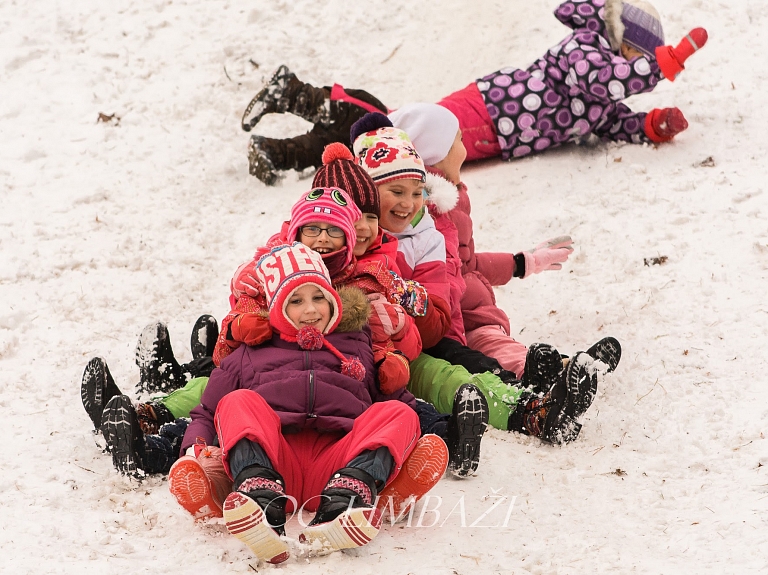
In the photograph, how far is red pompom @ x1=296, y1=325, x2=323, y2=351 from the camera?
11.0ft

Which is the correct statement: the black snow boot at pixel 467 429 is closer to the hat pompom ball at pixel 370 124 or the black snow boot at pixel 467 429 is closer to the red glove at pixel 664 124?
the hat pompom ball at pixel 370 124

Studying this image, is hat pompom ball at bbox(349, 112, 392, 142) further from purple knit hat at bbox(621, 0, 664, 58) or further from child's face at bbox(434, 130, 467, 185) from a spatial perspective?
purple knit hat at bbox(621, 0, 664, 58)

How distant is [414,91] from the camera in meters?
7.34

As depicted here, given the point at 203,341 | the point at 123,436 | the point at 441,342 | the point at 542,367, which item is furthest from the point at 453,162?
the point at 123,436

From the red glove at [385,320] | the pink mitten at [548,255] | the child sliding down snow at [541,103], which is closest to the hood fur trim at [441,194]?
the pink mitten at [548,255]

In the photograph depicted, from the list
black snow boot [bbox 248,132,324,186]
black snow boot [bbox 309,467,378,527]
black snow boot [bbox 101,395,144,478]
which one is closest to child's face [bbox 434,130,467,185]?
black snow boot [bbox 248,132,324,186]

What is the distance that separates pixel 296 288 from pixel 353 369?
34cm

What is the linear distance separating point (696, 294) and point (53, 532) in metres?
3.10

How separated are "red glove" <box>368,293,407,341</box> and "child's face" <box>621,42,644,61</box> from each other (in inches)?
131

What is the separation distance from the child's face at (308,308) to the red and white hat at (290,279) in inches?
0.6

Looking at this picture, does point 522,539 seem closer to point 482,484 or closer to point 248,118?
point 482,484

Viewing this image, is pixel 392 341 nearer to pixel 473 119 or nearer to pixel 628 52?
pixel 473 119

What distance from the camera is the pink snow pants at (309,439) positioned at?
120 inches

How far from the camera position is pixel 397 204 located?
14.4 ft
